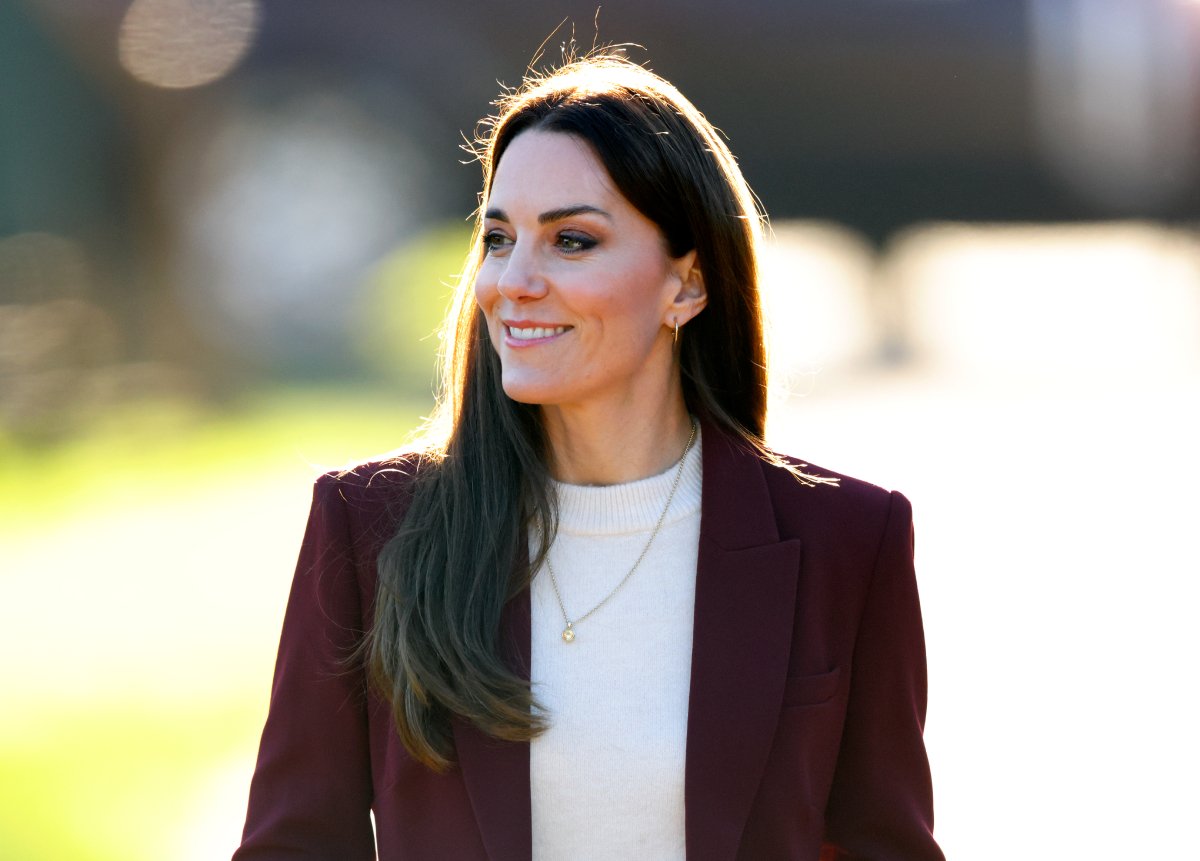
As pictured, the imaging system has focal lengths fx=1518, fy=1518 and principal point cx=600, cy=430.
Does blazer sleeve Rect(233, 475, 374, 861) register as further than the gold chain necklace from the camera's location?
No

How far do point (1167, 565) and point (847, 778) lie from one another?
19.0ft

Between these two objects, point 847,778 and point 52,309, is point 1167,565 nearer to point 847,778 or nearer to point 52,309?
point 847,778

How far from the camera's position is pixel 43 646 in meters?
6.24

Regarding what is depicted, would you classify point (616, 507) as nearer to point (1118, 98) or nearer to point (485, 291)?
point (485, 291)

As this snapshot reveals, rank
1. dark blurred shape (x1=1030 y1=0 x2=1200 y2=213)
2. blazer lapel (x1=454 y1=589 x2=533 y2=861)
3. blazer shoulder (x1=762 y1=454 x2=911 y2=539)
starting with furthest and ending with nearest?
A: 1. dark blurred shape (x1=1030 y1=0 x2=1200 y2=213)
2. blazer shoulder (x1=762 y1=454 x2=911 y2=539)
3. blazer lapel (x1=454 y1=589 x2=533 y2=861)

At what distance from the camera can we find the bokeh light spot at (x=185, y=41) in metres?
14.0

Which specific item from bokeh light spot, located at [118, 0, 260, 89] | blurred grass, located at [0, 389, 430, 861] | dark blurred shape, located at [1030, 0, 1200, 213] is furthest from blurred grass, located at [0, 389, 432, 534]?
dark blurred shape, located at [1030, 0, 1200, 213]

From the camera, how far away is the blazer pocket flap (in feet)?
7.09

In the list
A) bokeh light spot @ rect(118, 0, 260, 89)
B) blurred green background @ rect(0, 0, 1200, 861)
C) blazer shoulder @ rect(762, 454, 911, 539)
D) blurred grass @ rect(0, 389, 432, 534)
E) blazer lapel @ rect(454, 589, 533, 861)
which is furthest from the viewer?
bokeh light spot @ rect(118, 0, 260, 89)

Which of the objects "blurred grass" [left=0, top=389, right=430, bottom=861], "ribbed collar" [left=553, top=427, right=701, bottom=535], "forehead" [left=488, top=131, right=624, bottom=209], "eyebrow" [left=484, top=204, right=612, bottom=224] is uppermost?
"forehead" [left=488, top=131, right=624, bottom=209]

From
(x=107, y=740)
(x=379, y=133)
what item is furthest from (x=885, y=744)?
(x=379, y=133)

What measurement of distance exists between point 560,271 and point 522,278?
2.5 inches

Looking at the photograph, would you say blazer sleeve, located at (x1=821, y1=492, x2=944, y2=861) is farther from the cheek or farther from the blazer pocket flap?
the cheek

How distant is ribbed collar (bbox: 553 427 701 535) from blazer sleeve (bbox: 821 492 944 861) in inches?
12.9
